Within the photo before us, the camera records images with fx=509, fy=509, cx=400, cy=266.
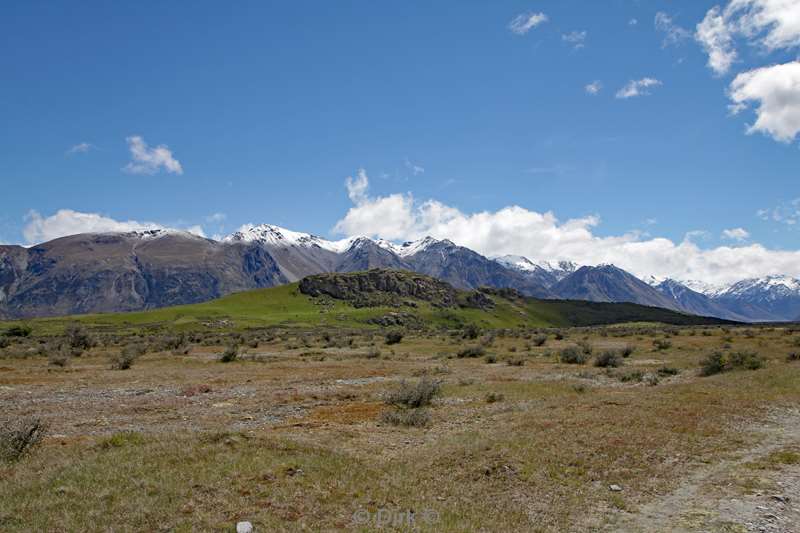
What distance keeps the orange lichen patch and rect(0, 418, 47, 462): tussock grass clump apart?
1087cm

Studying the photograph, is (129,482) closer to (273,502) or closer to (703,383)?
(273,502)

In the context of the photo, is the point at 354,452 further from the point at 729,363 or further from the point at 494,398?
the point at 729,363

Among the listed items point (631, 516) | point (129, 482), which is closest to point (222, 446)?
point (129, 482)

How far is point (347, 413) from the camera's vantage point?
84.3ft

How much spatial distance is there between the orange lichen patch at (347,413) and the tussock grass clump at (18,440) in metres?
10.9

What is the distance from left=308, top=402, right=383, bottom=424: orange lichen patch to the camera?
78.9ft

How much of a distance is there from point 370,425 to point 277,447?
679 centimetres

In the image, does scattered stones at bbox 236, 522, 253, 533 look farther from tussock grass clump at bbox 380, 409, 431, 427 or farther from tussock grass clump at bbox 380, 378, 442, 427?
tussock grass clump at bbox 380, 378, 442, 427

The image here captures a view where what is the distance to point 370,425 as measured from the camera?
22781 mm

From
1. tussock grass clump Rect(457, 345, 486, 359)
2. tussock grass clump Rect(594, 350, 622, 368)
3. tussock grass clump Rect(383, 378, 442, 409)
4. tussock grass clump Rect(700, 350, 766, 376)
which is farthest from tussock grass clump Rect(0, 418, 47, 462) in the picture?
tussock grass clump Rect(457, 345, 486, 359)

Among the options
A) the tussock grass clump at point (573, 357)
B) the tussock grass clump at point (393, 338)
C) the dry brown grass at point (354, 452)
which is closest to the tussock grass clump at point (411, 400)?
the dry brown grass at point (354, 452)

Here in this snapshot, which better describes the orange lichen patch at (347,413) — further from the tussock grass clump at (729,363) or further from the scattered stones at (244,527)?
the tussock grass clump at (729,363)

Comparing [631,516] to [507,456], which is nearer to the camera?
[631,516]

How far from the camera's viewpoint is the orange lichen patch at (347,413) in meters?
24.1
